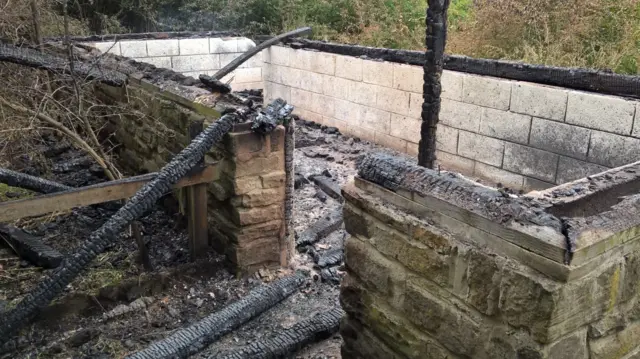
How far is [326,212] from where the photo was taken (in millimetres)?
5934

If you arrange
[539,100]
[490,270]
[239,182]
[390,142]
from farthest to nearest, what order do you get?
[390,142]
[539,100]
[239,182]
[490,270]

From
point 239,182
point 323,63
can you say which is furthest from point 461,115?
point 239,182

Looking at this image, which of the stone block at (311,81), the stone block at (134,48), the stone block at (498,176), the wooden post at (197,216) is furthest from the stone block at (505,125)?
the stone block at (134,48)

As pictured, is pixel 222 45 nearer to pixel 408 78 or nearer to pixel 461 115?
pixel 408 78

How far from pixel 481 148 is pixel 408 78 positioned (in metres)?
1.50

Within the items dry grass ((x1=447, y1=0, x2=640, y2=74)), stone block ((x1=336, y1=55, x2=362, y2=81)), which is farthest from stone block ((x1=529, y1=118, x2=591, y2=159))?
stone block ((x1=336, y1=55, x2=362, y2=81))

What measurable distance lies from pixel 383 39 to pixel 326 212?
6.03 m

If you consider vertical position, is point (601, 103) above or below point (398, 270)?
above

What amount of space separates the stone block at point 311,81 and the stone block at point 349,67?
0.52 metres

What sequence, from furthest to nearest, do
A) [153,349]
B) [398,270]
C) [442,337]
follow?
[153,349], [398,270], [442,337]

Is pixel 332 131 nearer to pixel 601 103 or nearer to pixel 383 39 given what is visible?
pixel 383 39

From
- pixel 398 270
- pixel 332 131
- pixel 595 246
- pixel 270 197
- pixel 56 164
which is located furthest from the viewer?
pixel 332 131

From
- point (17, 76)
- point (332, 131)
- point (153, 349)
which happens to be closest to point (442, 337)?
point (153, 349)

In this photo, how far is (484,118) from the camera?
679 cm
